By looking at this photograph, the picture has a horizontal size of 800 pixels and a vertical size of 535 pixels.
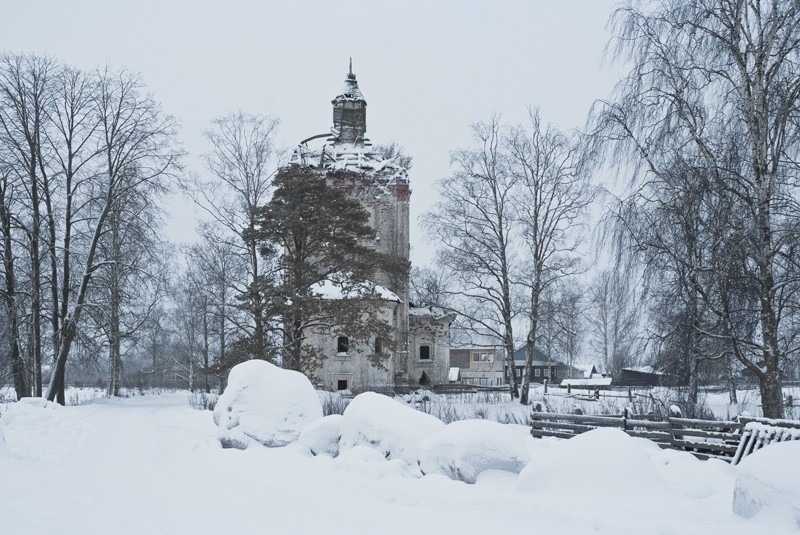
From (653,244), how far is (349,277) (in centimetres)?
1437

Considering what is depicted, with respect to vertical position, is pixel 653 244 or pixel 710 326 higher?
pixel 653 244

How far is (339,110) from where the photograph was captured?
41.1 meters

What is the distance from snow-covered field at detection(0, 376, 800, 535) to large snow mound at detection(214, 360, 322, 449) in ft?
2.07

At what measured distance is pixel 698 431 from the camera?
12219 millimetres

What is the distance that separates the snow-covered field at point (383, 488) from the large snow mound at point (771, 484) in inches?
0.7

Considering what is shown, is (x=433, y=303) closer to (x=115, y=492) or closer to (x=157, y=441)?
(x=157, y=441)

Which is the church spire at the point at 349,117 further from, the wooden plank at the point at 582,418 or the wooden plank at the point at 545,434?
the wooden plank at the point at 545,434

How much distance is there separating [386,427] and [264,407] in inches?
138

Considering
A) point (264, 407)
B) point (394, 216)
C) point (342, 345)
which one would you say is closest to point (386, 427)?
point (264, 407)

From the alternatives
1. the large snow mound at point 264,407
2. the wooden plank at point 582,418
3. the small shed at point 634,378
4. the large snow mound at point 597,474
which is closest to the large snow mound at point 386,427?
the large snow mound at point 264,407

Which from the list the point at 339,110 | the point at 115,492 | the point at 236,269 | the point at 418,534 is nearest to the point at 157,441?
the point at 115,492

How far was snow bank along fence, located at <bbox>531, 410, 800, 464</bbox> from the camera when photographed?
968cm

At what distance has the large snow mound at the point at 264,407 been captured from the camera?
12.5 meters

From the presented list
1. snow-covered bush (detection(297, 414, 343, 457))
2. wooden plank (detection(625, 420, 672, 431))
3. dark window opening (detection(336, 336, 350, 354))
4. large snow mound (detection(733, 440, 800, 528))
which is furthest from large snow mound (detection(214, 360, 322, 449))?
dark window opening (detection(336, 336, 350, 354))
